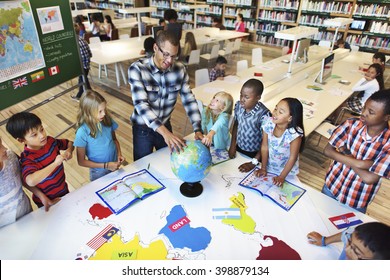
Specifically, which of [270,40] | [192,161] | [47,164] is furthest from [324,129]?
[270,40]

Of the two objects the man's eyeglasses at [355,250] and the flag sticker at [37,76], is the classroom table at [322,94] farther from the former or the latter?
the flag sticker at [37,76]

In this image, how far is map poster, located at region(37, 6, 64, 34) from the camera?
235 cm

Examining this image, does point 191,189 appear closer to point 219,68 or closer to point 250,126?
point 250,126

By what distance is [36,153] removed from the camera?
5.56 feet

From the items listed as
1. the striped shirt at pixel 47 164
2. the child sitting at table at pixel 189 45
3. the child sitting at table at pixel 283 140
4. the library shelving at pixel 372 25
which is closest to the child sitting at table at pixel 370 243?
the child sitting at table at pixel 283 140

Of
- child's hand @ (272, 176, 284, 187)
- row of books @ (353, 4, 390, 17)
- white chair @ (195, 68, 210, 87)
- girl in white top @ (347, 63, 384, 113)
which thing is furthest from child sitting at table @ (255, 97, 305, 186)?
row of books @ (353, 4, 390, 17)

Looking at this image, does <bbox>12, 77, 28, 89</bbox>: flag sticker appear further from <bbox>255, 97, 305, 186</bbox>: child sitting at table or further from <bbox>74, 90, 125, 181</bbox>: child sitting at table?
<bbox>255, 97, 305, 186</bbox>: child sitting at table

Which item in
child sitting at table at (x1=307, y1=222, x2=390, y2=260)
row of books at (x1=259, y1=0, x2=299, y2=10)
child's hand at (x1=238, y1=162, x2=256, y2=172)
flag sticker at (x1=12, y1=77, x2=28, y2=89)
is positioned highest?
row of books at (x1=259, y1=0, x2=299, y2=10)

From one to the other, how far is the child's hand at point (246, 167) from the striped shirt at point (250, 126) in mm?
282

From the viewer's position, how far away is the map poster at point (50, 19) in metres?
2.35

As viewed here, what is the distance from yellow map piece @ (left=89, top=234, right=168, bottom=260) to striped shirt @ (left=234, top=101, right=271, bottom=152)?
1190 millimetres

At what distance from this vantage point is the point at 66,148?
1.92 m
